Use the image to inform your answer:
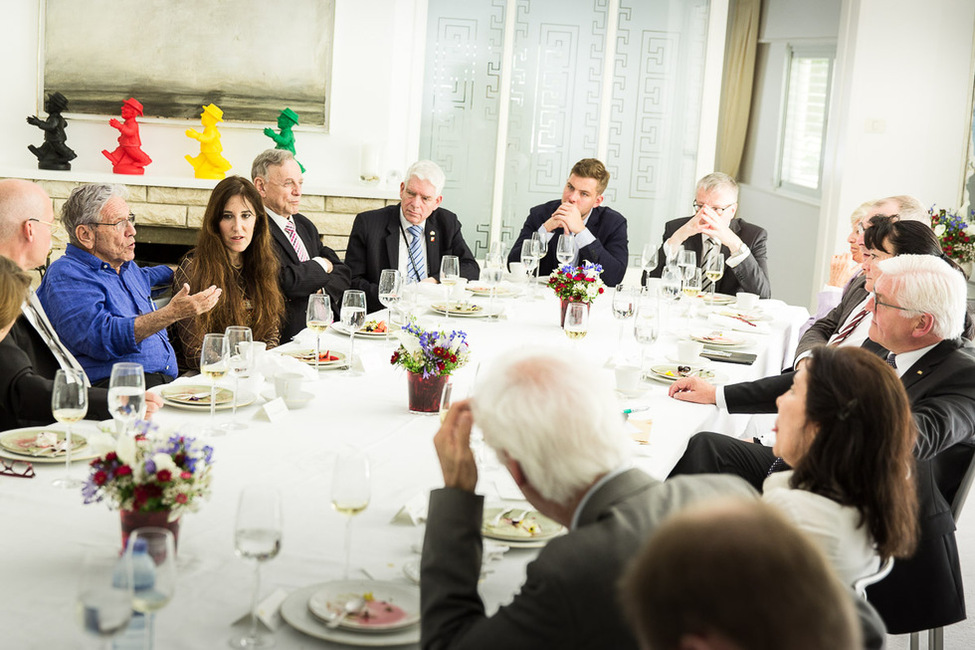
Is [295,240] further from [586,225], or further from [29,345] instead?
[29,345]

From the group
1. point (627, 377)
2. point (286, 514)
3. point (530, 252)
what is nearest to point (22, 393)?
point (286, 514)

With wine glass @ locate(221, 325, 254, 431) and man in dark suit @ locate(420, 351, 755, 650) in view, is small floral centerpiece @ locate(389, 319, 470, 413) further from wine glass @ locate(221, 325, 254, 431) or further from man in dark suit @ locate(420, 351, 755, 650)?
man in dark suit @ locate(420, 351, 755, 650)

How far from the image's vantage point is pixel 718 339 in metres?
3.87

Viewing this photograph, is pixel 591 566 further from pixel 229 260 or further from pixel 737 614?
pixel 229 260

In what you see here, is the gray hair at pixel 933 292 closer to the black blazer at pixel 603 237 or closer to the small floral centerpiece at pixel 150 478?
the small floral centerpiece at pixel 150 478

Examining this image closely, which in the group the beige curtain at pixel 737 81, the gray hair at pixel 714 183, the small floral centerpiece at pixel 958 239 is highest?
the beige curtain at pixel 737 81

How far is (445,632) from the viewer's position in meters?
1.41

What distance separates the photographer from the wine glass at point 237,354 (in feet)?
7.90

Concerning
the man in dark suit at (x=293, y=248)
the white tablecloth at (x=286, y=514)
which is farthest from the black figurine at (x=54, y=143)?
the white tablecloth at (x=286, y=514)

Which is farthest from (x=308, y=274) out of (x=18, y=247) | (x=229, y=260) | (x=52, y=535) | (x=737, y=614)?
(x=737, y=614)

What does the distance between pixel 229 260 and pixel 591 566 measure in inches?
114

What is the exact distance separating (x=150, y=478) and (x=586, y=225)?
13.6ft

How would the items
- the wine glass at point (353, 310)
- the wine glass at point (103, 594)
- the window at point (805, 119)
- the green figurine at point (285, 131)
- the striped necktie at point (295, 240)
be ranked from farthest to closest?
1. the window at point (805, 119)
2. the green figurine at point (285, 131)
3. the striped necktie at point (295, 240)
4. the wine glass at point (353, 310)
5. the wine glass at point (103, 594)

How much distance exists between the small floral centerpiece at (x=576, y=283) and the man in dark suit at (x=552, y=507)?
7.32 feet
